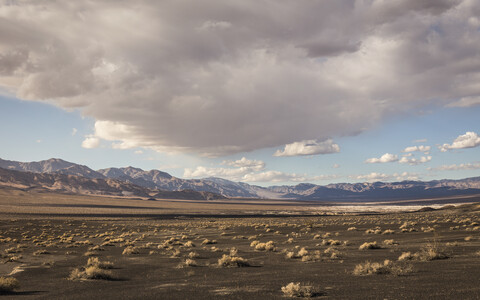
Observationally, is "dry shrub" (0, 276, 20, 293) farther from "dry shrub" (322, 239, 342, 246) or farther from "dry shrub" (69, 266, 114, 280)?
"dry shrub" (322, 239, 342, 246)

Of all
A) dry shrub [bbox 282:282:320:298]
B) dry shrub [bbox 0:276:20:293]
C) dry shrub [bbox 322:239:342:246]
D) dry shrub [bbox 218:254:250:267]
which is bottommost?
dry shrub [bbox 322:239:342:246]

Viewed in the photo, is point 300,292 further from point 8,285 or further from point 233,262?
point 8,285

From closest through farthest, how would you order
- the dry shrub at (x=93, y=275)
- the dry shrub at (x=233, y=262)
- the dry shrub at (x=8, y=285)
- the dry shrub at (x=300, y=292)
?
the dry shrub at (x=300, y=292), the dry shrub at (x=8, y=285), the dry shrub at (x=93, y=275), the dry shrub at (x=233, y=262)

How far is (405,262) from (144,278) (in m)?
12.8

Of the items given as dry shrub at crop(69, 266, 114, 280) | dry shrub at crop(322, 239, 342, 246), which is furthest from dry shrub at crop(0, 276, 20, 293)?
dry shrub at crop(322, 239, 342, 246)

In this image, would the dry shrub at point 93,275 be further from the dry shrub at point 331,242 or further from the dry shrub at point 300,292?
the dry shrub at point 331,242

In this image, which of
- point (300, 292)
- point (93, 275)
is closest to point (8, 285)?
point (93, 275)

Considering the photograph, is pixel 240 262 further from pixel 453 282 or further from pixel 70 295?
pixel 453 282

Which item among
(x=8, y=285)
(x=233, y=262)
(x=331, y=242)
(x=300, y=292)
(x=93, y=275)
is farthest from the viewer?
(x=331, y=242)

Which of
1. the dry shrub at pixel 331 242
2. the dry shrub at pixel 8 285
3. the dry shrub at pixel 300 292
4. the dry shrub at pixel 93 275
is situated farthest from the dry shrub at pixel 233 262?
the dry shrub at pixel 331 242

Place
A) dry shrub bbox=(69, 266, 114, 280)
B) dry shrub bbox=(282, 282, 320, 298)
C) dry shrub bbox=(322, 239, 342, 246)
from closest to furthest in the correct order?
dry shrub bbox=(282, 282, 320, 298)
dry shrub bbox=(69, 266, 114, 280)
dry shrub bbox=(322, 239, 342, 246)

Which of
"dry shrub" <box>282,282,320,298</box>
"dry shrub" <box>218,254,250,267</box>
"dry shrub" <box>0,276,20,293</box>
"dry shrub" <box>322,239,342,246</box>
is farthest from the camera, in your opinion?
"dry shrub" <box>322,239,342,246</box>

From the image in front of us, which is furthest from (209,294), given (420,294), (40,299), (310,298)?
(420,294)

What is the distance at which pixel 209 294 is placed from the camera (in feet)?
41.1
